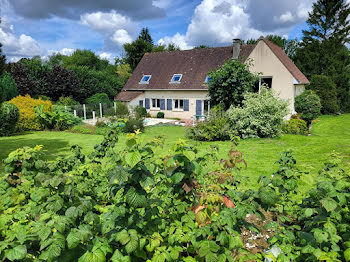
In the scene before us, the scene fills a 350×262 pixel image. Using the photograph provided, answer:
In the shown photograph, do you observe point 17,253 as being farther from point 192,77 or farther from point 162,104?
point 162,104

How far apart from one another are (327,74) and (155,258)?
34319mm

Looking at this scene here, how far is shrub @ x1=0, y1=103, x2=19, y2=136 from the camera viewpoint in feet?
43.5

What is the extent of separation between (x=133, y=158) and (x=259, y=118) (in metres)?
11.1

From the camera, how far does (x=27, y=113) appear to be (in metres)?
16.0

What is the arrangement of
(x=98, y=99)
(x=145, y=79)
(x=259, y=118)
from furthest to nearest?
(x=98, y=99), (x=145, y=79), (x=259, y=118)

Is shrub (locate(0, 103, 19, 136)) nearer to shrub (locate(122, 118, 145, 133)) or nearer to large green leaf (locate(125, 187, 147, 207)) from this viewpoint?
shrub (locate(122, 118, 145, 133))

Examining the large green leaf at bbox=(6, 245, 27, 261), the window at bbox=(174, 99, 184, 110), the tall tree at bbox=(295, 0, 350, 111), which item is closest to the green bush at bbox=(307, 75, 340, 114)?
the tall tree at bbox=(295, 0, 350, 111)

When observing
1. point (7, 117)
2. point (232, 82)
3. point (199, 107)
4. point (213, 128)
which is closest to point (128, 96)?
point (199, 107)

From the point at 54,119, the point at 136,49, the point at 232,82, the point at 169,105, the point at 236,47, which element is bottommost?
the point at 54,119

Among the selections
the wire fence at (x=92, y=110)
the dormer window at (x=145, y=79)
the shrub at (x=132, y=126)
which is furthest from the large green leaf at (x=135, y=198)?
the dormer window at (x=145, y=79)

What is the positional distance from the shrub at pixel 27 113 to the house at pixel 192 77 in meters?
10.1

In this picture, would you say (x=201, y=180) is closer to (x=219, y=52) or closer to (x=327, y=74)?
(x=219, y=52)

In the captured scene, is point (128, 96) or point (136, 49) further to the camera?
point (136, 49)

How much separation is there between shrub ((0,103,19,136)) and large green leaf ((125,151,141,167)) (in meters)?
14.2
